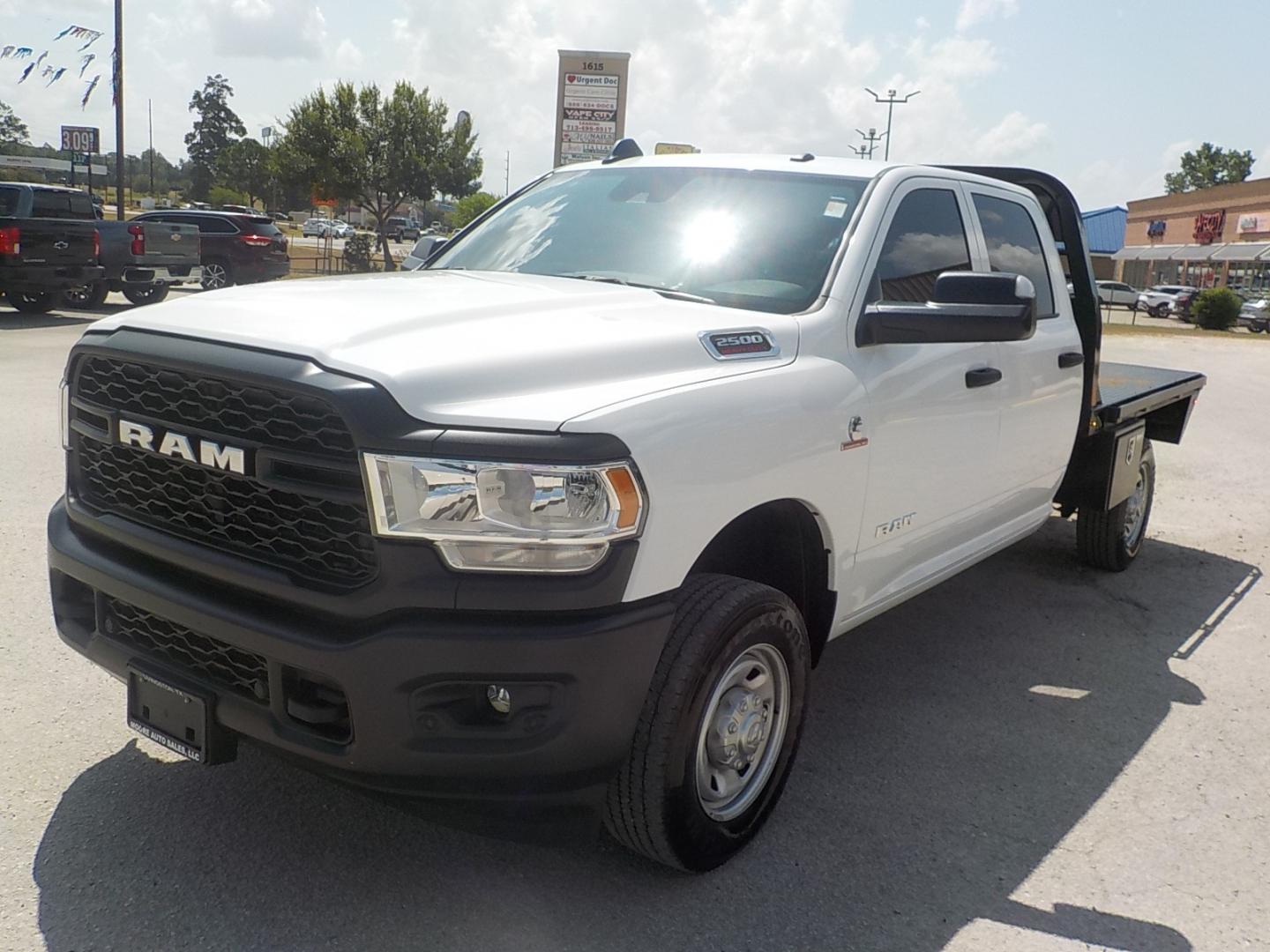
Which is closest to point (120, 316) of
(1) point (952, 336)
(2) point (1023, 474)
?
(1) point (952, 336)

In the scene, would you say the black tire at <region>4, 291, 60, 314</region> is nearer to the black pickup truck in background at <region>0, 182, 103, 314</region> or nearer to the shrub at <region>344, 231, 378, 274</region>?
the black pickup truck in background at <region>0, 182, 103, 314</region>

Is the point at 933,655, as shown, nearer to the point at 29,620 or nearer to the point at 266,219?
the point at 29,620

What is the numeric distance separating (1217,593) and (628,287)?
14.1ft

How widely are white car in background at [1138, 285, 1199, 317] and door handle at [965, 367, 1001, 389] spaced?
48.1 metres

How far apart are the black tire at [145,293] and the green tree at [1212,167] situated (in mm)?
98685

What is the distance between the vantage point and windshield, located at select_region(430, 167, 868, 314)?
12.0 ft

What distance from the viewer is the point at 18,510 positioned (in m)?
6.18

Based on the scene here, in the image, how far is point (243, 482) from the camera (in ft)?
8.70

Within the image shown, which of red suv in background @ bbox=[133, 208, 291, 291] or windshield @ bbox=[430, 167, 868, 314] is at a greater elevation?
windshield @ bbox=[430, 167, 868, 314]

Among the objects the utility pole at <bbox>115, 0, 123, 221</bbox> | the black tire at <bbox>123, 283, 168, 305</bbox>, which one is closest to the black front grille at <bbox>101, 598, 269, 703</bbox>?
the black tire at <bbox>123, 283, 168, 305</bbox>

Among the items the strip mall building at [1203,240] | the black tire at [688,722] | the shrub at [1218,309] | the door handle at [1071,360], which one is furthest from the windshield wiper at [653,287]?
the strip mall building at [1203,240]

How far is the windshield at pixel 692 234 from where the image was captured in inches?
144

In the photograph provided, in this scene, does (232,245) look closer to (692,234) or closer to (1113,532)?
(1113,532)

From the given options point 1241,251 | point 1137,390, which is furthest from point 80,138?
point 1241,251
